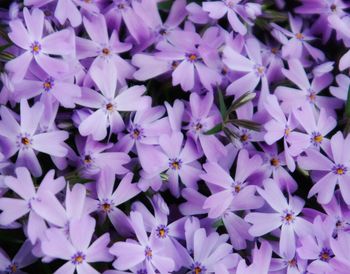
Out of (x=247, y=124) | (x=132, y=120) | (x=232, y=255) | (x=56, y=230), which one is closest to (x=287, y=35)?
(x=247, y=124)

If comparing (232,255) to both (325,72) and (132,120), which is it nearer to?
(132,120)

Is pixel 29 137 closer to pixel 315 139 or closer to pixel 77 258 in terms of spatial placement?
pixel 77 258

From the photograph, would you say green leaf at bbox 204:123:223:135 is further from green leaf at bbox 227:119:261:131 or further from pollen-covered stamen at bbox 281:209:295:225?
pollen-covered stamen at bbox 281:209:295:225

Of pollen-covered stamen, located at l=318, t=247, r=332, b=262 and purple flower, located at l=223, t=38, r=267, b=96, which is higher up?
purple flower, located at l=223, t=38, r=267, b=96

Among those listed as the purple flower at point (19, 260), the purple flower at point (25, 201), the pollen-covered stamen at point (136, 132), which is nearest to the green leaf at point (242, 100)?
the pollen-covered stamen at point (136, 132)

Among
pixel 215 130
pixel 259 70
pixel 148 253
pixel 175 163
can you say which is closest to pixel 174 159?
pixel 175 163

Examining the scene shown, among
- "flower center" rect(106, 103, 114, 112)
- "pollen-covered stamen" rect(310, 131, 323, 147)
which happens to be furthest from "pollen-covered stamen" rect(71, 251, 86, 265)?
"pollen-covered stamen" rect(310, 131, 323, 147)
